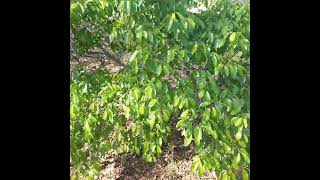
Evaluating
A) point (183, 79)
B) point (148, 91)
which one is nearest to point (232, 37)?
point (183, 79)

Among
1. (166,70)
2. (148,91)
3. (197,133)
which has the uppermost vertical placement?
(166,70)

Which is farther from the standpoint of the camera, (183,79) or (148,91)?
(183,79)

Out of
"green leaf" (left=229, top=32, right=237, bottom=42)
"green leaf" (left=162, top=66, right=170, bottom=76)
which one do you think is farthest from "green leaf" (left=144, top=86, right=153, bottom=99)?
"green leaf" (left=229, top=32, right=237, bottom=42)

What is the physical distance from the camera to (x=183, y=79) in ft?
7.30

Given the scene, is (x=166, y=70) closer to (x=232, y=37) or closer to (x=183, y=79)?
(x=183, y=79)

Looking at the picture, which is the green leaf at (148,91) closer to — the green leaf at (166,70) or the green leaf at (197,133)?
the green leaf at (166,70)

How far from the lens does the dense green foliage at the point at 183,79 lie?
2086mm

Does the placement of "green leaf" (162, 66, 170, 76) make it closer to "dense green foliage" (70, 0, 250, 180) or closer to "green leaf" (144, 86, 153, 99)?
"dense green foliage" (70, 0, 250, 180)

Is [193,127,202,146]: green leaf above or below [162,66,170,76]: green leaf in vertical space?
below

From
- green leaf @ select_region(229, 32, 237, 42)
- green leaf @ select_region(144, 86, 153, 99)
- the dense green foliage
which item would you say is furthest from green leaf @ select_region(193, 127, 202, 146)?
green leaf @ select_region(229, 32, 237, 42)

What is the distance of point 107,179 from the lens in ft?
11.7

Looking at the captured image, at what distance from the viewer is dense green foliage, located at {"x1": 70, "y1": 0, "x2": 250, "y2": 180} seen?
2.09m

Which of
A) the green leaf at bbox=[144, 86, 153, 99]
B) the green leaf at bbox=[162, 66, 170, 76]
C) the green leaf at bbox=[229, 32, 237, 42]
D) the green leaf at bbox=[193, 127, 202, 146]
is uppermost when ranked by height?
the green leaf at bbox=[229, 32, 237, 42]
